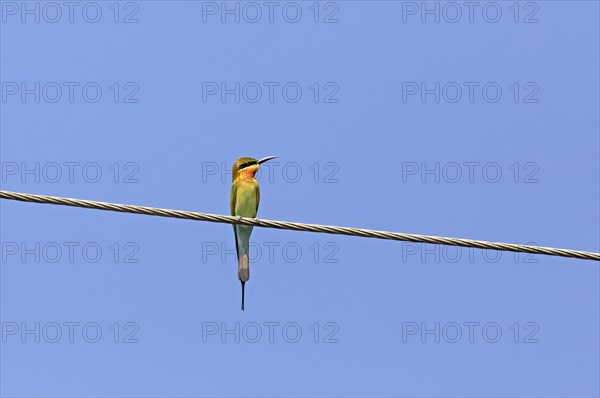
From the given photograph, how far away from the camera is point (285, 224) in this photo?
4012 millimetres

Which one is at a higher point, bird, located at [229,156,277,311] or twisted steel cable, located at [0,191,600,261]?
bird, located at [229,156,277,311]

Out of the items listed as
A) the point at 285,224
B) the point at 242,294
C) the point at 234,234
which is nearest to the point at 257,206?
the point at 234,234

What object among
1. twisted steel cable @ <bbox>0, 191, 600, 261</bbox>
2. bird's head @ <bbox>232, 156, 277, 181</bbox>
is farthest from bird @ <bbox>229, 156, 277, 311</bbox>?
twisted steel cable @ <bbox>0, 191, 600, 261</bbox>

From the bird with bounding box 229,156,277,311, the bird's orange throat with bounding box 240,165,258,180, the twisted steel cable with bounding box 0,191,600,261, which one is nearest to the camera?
the twisted steel cable with bounding box 0,191,600,261

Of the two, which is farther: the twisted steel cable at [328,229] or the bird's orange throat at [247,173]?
the bird's orange throat at [247,173]

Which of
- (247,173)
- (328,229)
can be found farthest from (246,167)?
(328,229)

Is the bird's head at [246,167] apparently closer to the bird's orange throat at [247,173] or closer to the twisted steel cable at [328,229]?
the bird's orange throat at [247,173]

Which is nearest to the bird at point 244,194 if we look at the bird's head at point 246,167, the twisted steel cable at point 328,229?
the bird's head at point 246,167

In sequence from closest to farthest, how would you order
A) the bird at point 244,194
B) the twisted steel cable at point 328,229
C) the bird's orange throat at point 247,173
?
the twisted steel cable at point 328,229 → the bird at point 244,194 → the bird's orange throat at point 247,173

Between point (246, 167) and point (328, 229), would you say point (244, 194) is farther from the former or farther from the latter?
point (328, 229)

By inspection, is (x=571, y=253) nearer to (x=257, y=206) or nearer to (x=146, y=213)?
(x=146, y=213)

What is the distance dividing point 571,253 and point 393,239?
26.4 inches

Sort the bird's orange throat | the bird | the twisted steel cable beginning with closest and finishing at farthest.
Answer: the twisted steel cable → the bird → the bird's orange throat

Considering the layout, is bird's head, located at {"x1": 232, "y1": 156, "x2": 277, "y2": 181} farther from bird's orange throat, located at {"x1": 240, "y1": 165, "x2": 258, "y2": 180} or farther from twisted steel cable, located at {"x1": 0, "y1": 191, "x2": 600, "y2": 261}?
twisted steel cable, located at {"x1": 0, "y1": 191, "x2": 600, "y2": 261}
